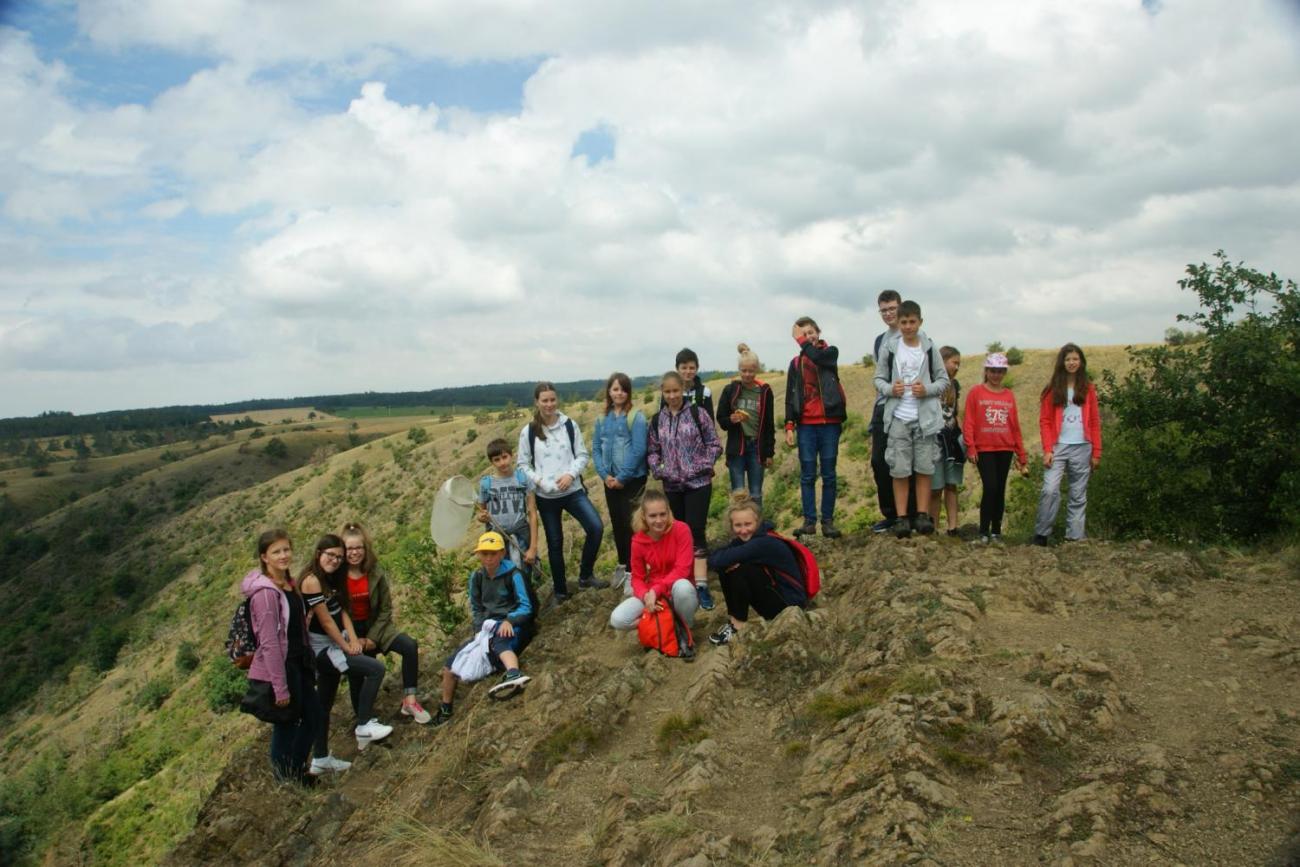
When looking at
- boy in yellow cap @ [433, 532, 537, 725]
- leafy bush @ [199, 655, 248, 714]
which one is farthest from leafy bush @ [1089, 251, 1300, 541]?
leafy bush @ [199, 655, 248, 714]

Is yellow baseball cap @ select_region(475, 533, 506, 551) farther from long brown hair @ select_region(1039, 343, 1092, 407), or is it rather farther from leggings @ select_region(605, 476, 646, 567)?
long brown hair @ select_region(1039, 343, 1092, 407)

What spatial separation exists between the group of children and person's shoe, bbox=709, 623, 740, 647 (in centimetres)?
2

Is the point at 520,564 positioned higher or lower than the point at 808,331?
lower

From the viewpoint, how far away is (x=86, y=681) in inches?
1544

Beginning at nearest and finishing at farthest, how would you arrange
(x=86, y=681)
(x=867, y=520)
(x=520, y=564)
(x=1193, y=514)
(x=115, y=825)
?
1. (x=520, y=564)
2. (x=1193, y=514)
3. (x=867, y=520)
4. (x=115, y=825)
5. (x=86, y=681)

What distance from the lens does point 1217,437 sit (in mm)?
7492

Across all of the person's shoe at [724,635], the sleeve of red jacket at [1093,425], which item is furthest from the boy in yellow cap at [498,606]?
the sleeve of red jacket at [1093,425]

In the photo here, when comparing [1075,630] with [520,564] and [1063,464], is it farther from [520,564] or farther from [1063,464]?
[520,564]

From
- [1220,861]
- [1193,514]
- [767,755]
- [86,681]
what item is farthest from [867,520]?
[86,681]

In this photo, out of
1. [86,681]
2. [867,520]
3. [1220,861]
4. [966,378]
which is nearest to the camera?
[1220,861]

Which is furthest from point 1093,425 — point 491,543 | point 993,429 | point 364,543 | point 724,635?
point 364,543

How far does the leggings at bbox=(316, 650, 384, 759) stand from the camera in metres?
6.19

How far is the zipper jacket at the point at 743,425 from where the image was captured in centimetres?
727

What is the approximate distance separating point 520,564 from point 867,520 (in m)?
8.37
